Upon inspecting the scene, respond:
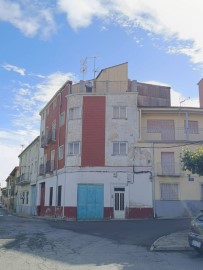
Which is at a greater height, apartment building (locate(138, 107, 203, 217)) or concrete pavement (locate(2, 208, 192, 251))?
apartment building (locate(138, 107, 203, 217))

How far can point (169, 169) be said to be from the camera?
28.8 meters

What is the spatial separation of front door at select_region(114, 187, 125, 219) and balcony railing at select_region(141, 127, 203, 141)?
4975mm

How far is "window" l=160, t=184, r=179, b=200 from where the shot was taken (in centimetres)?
2841

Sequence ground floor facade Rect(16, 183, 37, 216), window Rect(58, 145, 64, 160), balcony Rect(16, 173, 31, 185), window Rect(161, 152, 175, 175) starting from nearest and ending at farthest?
window Rect(161, 152, 175, 175), window Rect(58, 145, 64, 160), ground floor facade Rect(16, 183, 37, 216), balcony Rect(16, 173, 31, 185)

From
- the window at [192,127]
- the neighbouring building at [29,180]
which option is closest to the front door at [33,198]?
the neighbouring building at [29,180]

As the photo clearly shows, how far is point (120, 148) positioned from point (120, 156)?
728 mm

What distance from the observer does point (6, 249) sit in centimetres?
1099

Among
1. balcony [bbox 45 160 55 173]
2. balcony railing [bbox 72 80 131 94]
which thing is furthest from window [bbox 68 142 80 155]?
balcony railing [bbox 72 80 131 94]

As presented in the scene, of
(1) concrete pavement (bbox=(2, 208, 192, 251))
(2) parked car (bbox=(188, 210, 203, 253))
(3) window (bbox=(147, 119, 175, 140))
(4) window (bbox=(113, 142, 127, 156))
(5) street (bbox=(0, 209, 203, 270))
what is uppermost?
(3) window (bbox=(147, 119, 175, 140))

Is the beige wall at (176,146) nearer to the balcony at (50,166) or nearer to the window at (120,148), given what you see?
the window at (120,148)

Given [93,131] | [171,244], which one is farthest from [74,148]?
[171,244]

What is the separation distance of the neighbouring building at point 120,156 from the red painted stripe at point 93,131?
8 centimetres

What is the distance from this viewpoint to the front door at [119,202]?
28062 millimetres

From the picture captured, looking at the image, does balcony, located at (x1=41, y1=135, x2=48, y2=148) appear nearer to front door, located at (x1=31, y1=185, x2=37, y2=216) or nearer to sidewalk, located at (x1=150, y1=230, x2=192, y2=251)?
front door, located at (x1=31, y1=185, x2=37, y2=216)
